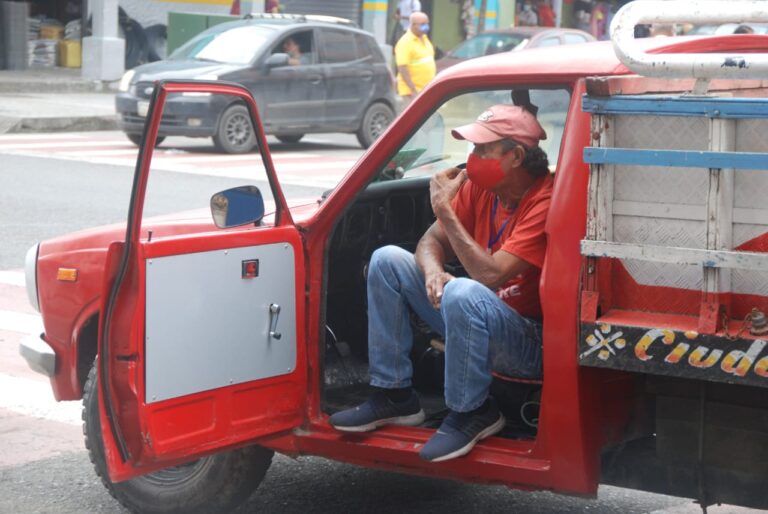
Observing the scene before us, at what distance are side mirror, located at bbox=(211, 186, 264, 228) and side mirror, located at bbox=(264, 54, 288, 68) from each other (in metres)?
13.2

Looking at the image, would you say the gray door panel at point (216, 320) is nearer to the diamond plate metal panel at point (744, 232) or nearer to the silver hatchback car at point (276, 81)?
the diamond plate metal panel at point (744, 232)

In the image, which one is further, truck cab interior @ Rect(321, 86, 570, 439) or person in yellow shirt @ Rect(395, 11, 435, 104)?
person in yellow shirt @ Rect(395, 11, 435, 104)

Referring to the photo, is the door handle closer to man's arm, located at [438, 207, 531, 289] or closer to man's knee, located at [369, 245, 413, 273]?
man's knee, located at [369, 245, 413, 273]

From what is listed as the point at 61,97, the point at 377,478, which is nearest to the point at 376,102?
the point at 61,97

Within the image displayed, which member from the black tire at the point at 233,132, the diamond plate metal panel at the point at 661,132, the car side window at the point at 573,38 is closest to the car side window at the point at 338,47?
the black tire at the point at 233,132

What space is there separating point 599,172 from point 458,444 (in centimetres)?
98

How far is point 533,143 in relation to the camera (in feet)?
13.4

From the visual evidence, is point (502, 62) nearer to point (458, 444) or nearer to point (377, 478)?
point (458, 444)

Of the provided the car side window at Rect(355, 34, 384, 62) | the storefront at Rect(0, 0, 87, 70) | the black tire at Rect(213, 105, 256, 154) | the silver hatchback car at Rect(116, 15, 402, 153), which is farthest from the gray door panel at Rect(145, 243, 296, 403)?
the storefront at Rect(0, 0, 87, 70)

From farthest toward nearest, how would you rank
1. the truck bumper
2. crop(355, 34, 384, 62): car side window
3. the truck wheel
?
1. crop(355, 34, 384, 62): car side window
2. the truck bumper
3. the truck wheel

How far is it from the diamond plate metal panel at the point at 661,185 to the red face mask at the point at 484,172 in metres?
0.66

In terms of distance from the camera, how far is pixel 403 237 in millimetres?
4934

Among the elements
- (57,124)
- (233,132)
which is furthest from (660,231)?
(57,124)

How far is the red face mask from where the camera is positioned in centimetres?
409
